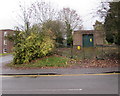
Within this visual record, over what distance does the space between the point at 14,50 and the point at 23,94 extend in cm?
778

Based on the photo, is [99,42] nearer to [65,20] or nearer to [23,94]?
[65,20]

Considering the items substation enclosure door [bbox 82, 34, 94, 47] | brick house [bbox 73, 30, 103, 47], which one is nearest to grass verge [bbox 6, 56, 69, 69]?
brick house [bbox 73, 30, 103, 47]

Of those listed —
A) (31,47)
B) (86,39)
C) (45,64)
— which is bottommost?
(45,64)

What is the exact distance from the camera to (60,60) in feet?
37.3

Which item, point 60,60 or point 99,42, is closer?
point 60,60

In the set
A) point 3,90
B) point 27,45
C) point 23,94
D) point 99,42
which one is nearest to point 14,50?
point 27,45

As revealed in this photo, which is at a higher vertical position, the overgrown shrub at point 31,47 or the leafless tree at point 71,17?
the leafless tree at point 71,17

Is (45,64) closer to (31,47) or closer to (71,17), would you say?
(31,47)

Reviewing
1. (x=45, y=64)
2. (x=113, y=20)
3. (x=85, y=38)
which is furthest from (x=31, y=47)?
(x=85, y=38)

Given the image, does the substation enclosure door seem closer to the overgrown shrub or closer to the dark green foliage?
the dark green foliage

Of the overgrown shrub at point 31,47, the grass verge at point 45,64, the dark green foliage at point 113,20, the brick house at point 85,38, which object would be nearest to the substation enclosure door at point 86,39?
the brick house at point 85,38

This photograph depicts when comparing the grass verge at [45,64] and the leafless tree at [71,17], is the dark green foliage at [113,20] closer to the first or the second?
the grass verge at [45,64]

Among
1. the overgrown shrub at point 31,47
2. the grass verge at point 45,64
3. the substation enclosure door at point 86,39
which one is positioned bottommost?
the grass verge at point 45,64

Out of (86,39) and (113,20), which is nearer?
(113,20)
